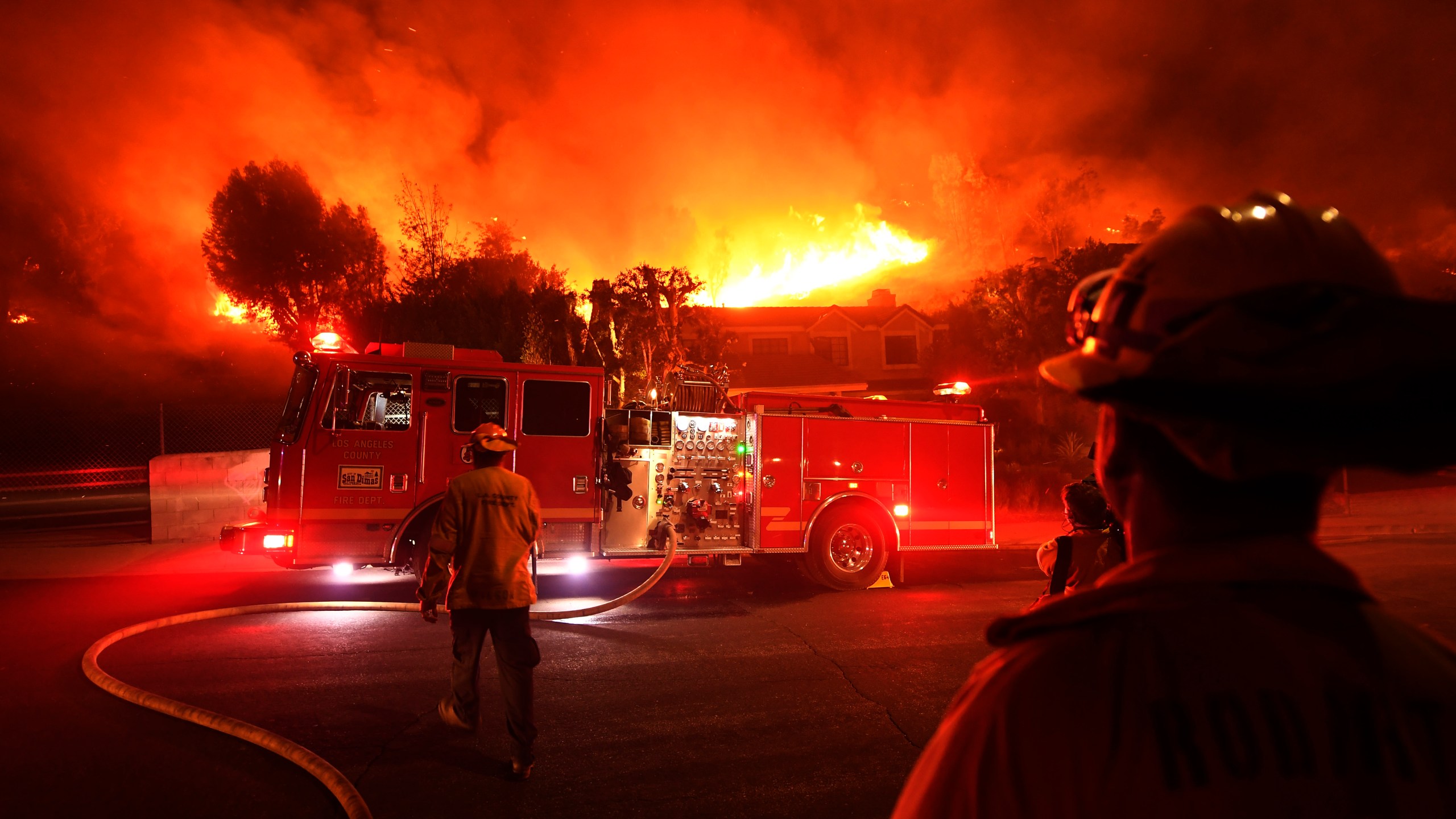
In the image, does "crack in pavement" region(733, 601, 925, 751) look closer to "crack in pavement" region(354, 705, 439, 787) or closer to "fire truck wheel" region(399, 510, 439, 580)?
"crack in pavement" region(354, 705, 439, 787)

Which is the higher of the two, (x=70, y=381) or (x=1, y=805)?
(x=70, y=381)

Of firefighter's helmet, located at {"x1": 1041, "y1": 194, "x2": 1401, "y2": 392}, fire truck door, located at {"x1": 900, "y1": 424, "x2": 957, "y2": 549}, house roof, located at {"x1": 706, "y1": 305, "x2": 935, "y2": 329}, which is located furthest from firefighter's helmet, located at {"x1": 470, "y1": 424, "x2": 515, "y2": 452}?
house roof, located at {"x1": 706, "y1": 305, "x2": 935, "y2": 329}

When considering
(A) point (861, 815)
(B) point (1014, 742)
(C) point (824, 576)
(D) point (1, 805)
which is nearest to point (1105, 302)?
(B) point (1014, 742)

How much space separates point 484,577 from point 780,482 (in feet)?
18.4

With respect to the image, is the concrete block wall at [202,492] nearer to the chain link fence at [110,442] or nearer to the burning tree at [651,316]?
the chain link fence at [110,442]

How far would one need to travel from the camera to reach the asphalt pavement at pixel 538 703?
379 centimetres

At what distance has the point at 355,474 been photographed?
802cm

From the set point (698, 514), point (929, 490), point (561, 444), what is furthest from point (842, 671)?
point (929, 490)

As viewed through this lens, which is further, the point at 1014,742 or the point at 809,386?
the point at 809,386

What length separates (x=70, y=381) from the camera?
33.4 meters

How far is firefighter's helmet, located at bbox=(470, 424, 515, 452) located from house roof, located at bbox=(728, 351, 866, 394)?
26.8 m

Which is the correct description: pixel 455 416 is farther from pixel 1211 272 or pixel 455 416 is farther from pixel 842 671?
pixel 1211 272

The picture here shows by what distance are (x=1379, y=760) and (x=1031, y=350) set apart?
26166 millimetres

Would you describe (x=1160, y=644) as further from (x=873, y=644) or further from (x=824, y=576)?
(x=824, y=576)
